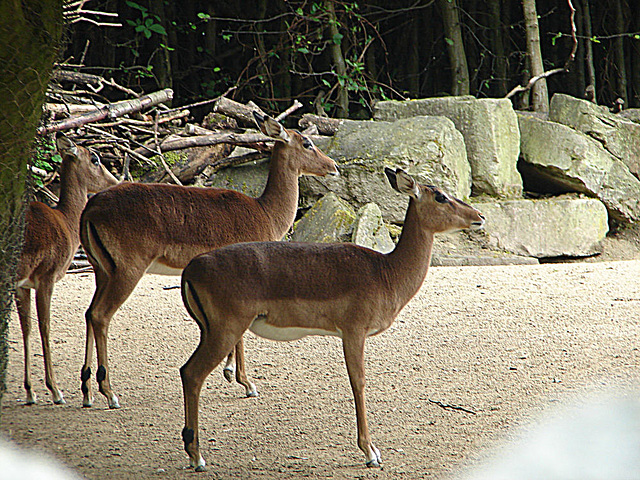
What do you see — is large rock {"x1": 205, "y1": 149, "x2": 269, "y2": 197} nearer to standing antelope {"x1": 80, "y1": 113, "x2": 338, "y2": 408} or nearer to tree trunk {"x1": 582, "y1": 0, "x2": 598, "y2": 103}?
standing antelope {"x1": 80, "y1": 113, "x2": 338, "y2": 408}

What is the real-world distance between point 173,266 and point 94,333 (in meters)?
0.59

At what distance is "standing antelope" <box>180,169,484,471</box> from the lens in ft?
9.78

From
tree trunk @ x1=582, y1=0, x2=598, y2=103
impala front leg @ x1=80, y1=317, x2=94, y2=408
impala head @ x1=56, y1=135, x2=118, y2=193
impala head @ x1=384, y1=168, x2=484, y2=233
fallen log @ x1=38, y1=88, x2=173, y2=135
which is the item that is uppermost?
tree trunk @ x1=582, y1=0, x2=598, y2=103

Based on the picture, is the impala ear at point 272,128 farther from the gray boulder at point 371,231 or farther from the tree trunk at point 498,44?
the tree trunk at point 498,44

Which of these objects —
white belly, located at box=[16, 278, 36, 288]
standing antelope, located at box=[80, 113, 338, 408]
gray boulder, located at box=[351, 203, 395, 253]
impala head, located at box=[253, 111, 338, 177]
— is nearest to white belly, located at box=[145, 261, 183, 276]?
standing antelope, located at box=[80, 113, 338, 408]

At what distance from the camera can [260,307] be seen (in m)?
3.04

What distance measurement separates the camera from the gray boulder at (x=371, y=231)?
6.79 metres

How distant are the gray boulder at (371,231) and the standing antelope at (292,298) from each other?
3426mm

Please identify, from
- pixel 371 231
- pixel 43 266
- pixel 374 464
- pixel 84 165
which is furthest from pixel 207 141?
pixel 374 464

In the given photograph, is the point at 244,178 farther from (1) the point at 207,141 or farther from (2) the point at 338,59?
(2) the point at 338,59

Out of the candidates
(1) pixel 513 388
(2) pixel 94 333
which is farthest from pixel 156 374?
(1) pixel 513 388

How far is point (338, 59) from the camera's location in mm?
10344

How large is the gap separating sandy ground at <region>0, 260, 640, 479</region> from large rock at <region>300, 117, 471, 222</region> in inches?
71.3

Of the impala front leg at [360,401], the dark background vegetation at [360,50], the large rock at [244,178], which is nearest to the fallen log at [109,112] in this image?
the large rock at [244,178]
